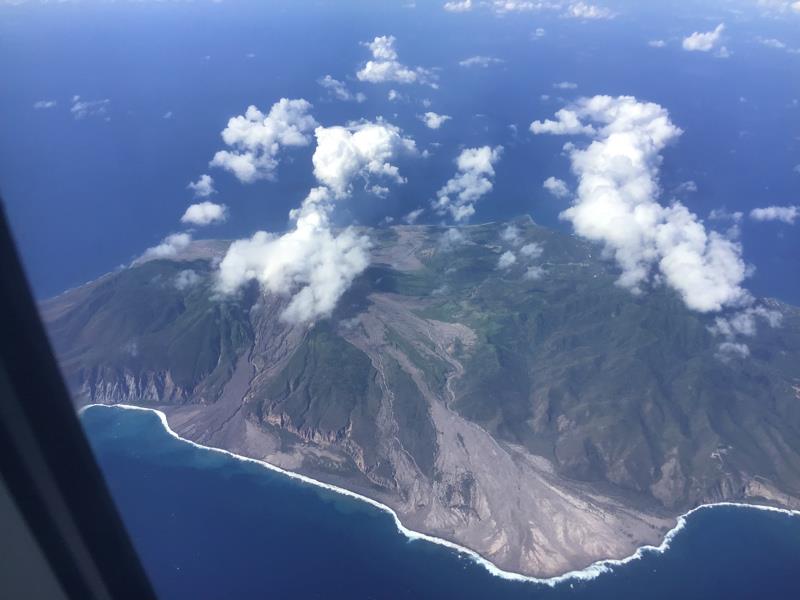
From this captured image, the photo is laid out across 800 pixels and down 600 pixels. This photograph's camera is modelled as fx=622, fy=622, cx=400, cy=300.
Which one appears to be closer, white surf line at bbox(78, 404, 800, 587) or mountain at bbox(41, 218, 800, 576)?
white surf line at bbox(78, 404, 800, 587)

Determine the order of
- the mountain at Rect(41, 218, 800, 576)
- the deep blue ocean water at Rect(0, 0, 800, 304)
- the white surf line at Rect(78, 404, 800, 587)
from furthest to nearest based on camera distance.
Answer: the deep blue ocean water at Rect(0, 0, 800, 304), the mountain at Rect(41, 218, 800, 576), the white surf line at Rect(78, 404, 800, 587)

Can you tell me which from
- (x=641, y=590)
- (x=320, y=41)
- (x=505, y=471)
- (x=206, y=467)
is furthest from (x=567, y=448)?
(x=320, y=41)

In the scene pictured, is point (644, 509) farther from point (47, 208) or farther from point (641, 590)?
point (47, 208)

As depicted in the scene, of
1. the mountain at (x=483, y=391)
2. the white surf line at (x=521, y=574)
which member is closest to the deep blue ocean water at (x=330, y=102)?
the mountain at (x=483, y=391)

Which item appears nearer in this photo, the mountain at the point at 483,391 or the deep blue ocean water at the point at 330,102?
the mountain at the point at 483,391

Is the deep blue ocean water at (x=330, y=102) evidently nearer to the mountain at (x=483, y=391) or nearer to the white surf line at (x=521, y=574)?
the mountain at (x=483, y=391)

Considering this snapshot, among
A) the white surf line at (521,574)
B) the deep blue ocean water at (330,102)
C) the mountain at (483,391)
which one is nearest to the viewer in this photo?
the white surf line at (521,574)

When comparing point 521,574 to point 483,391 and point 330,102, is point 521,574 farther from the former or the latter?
point 330,102

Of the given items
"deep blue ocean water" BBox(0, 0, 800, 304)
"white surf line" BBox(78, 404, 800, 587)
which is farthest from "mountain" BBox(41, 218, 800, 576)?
"deep blue ocean water" BBox(0, 0, 800, 304)

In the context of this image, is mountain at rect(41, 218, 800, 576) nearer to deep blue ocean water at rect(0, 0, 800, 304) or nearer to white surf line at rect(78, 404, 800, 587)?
white surf line at rect(78, 404, 800, 587)
